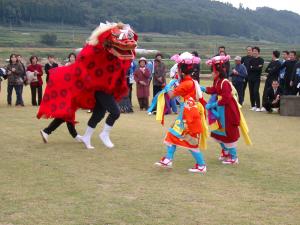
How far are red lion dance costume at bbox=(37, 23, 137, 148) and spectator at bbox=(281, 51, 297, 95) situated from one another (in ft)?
23.4

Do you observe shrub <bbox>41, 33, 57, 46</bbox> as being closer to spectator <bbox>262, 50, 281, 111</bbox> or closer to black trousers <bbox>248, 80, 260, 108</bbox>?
black trousers <bbox>248, 80, 260, 108</bbox>

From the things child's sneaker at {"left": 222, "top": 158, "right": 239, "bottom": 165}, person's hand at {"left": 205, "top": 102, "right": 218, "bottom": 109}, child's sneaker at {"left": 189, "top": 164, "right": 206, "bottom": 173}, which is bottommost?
child's sneaker at {"left": 222, "top": 158, "right": 239, "bottom": 165}

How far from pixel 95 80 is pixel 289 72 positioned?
7.70m

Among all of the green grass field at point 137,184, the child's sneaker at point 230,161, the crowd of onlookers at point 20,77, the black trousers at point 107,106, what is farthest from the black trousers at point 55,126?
the crowd of onlookers at point 20,77

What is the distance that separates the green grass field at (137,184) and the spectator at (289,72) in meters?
4.93

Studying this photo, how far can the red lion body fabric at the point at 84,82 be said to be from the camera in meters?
9.12

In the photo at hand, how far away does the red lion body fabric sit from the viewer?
9.12m

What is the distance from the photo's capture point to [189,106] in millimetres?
7656

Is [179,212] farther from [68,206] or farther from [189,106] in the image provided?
[189,106]

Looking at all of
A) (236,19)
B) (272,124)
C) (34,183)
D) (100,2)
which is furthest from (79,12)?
(34,183)

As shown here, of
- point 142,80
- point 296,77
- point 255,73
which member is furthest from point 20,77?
point 296,77

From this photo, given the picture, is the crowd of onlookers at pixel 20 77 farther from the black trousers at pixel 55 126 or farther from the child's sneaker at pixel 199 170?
the child's sneaker at pixel 199 170

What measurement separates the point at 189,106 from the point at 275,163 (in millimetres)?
1615

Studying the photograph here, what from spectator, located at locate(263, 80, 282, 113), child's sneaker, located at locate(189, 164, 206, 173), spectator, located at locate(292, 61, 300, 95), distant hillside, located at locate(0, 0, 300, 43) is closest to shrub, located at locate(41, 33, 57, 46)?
distant hillside, located at locate(0, 0, 300, 43)
